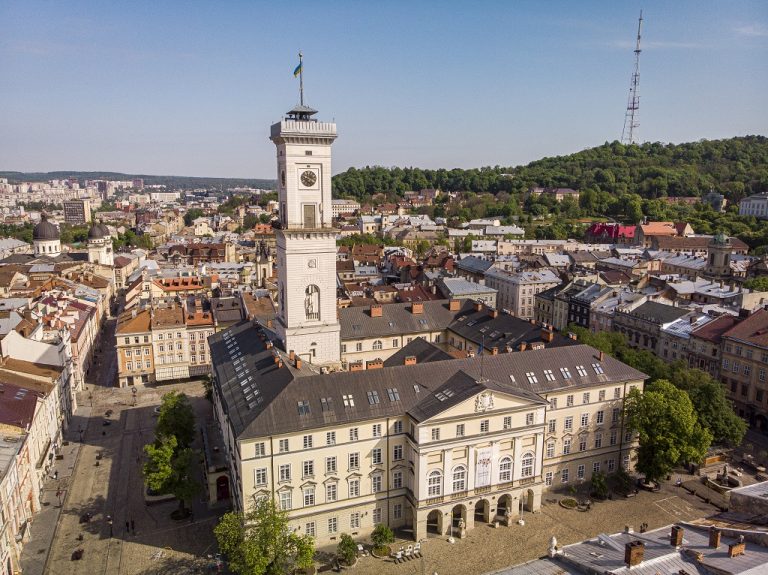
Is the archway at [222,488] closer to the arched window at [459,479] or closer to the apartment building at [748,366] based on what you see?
Result: the arched window at [459,479]

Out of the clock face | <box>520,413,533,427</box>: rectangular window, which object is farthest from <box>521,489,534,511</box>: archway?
the clock face

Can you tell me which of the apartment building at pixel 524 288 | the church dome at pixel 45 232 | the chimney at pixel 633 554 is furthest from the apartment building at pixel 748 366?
the church dome at pixel 45 232

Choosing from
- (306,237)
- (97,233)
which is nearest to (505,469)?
(306,237)

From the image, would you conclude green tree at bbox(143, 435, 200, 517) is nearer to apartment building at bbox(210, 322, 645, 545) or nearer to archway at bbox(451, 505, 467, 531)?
apartment building at bbox(210, 322, 645, 545)

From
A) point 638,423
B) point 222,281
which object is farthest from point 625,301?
point 222,281

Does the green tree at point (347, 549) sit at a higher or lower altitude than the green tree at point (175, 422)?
lower

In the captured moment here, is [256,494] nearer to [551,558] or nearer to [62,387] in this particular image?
[551,558]

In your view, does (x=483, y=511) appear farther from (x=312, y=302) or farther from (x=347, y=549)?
(x=312, y=302)
